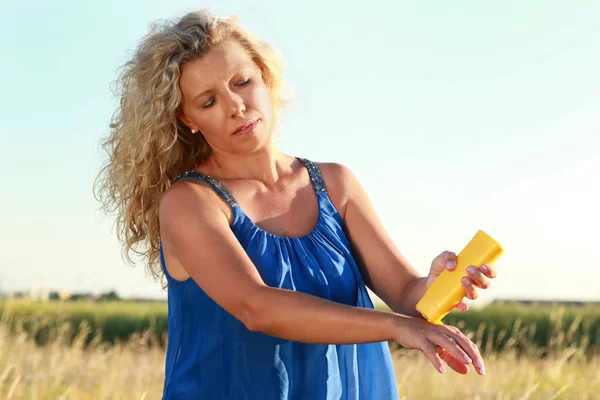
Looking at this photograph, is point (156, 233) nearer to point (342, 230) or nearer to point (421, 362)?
point (342, 230)

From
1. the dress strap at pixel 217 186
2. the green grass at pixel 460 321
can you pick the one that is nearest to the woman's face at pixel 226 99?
the dress strap at pixel 217 186

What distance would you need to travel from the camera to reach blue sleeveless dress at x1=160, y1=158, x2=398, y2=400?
2.33 m

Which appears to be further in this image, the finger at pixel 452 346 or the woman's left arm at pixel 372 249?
the woman's left arm at pixel 372 249

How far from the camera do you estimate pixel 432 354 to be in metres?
1.84

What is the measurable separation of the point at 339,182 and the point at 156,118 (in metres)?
0.64

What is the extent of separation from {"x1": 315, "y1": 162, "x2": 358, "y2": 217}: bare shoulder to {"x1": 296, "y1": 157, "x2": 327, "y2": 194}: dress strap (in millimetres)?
19

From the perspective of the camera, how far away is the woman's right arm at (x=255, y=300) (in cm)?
189

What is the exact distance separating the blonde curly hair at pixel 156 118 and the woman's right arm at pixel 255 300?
319mm

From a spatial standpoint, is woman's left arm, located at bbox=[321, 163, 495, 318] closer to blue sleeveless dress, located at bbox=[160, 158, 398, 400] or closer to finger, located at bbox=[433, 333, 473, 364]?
blue sleeveless dress, located at bbox=[160, 158, 398, 400]

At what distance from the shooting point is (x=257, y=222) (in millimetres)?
2469

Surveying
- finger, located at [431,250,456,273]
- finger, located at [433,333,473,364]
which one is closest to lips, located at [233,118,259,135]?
finger, located at [431,250,456,273]

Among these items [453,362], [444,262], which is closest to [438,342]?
[453,362]

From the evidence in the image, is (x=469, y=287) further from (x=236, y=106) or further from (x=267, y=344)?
(x=236, y=106)

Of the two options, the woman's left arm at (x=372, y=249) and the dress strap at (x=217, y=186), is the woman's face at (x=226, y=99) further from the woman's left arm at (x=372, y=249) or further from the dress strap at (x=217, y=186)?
the woman's left arm at (x=372, y=249)
